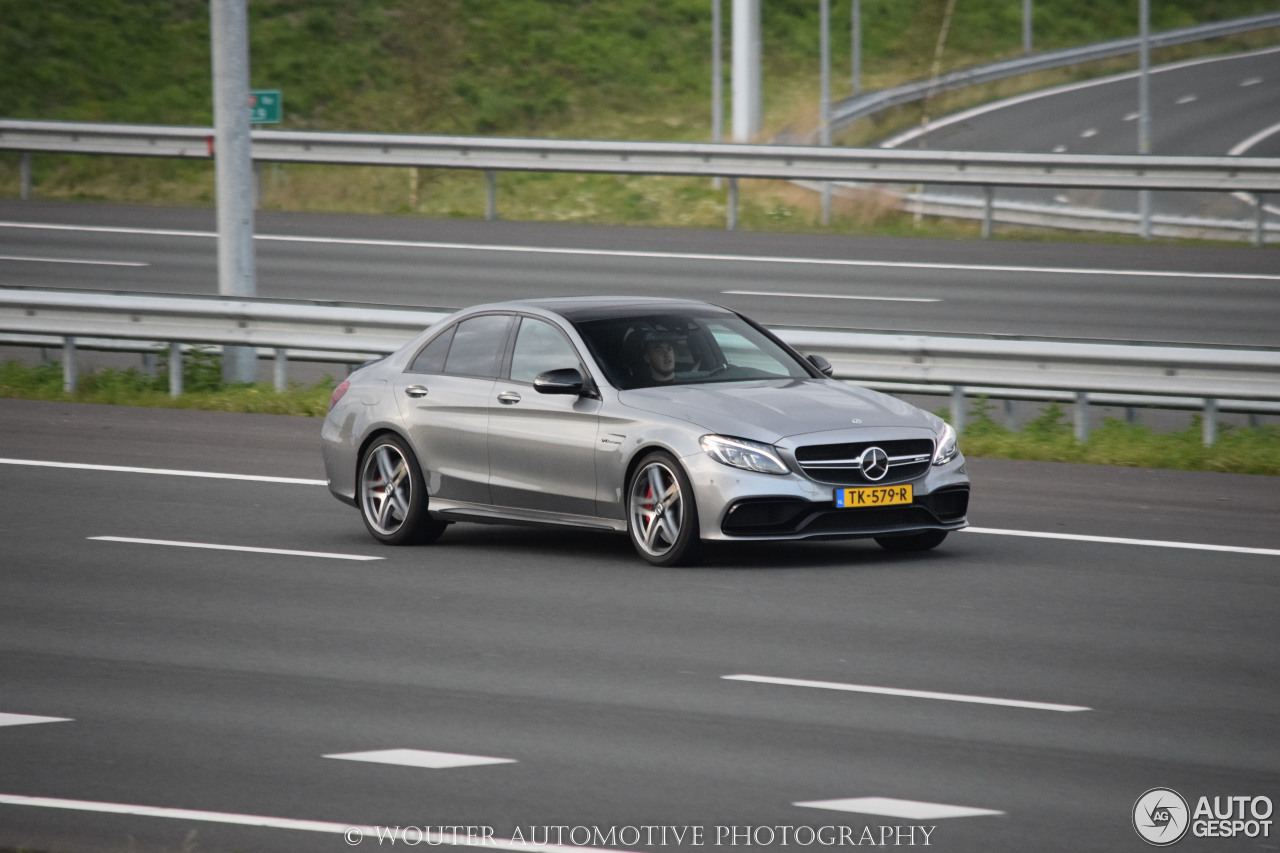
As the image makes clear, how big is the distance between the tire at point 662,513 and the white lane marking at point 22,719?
3.88 meters

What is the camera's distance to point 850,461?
1092 cm

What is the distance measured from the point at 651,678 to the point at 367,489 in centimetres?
436

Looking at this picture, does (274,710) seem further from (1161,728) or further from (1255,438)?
(1255,438)

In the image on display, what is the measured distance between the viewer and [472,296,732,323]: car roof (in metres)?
12.1

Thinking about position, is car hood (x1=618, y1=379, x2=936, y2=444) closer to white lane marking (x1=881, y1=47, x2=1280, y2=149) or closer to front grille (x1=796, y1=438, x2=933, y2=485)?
front grille (x1=796, y1=438, x2=933, y2=485)

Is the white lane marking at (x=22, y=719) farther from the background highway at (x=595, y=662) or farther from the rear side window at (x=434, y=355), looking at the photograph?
the rear side window at (x=434, y=355)

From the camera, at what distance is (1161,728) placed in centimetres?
779

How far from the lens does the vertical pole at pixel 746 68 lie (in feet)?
119

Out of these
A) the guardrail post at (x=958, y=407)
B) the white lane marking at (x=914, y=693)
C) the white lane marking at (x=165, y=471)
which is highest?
the guardrail post at (x=958, y=407)

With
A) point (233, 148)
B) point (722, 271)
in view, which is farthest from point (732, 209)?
point (233, 148)

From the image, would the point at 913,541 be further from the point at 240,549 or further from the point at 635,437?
the point at 240,549

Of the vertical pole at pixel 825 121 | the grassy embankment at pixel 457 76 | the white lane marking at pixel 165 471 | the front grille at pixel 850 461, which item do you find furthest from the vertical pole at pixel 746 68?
the front grille at pixel 850 461

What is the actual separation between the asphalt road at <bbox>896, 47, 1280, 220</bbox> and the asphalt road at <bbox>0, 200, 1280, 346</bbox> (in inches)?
267

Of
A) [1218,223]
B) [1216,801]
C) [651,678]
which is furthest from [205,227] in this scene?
[1216,801]
